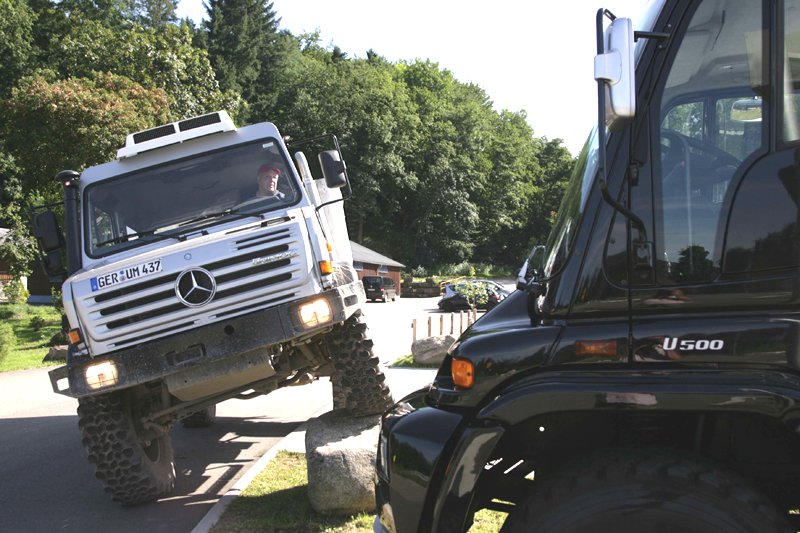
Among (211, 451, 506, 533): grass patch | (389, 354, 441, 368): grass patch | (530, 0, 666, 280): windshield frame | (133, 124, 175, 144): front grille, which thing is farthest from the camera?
(389, 354, 441, 368): grass patch

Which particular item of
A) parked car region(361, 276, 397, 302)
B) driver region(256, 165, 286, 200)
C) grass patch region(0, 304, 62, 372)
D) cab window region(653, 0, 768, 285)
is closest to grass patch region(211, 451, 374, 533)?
driver region(256, 165, 286, 200)

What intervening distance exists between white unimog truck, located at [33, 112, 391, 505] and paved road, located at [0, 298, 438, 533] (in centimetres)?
29

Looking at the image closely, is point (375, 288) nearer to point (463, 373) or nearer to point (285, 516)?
point (285, 516)

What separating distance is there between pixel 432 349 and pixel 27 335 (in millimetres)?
15543

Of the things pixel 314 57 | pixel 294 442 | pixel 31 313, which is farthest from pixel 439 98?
pixel 294 442

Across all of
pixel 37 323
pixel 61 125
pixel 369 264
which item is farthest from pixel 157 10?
pixel 61 125

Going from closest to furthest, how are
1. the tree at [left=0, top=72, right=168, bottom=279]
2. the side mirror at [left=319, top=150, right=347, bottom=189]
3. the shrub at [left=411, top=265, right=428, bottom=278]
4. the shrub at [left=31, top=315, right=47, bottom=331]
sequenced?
the side mirror at [left=319, top=150, right=347, bottom=189] < the tree at [left=0, top=72, right=168, bottom=279] < the shrub at [left=31, top=315, right=47, bottom=331] < the shrub at [left=411, top=265, right=428, bottom=278]

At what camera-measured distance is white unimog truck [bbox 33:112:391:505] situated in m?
4.43

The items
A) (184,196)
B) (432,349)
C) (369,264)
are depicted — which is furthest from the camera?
(369,264)

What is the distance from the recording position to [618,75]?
6.41ft

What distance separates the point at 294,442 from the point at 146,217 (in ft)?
8.72

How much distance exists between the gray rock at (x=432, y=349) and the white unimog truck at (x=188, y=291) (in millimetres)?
6072

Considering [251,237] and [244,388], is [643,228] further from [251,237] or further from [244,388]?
[244,388]

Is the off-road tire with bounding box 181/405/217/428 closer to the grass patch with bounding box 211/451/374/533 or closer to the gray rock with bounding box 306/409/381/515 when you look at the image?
the grass patch with bounding box 211/451/374/533
